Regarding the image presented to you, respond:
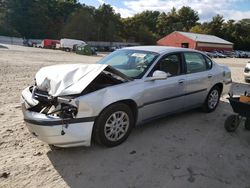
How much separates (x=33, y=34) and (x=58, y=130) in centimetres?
7377

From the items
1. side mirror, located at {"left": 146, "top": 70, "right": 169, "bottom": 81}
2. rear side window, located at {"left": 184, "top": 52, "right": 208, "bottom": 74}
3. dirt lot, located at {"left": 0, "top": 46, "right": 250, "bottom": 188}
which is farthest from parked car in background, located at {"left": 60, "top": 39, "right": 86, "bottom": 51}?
side mirror, located at {"left": 146, "top": 70, "right": 169, "bottom": 81}

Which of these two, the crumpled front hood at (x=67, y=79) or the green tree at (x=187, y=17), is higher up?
the green tree at (x=187, y=17)

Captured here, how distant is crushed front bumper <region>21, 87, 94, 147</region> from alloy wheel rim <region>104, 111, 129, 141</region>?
0.36m

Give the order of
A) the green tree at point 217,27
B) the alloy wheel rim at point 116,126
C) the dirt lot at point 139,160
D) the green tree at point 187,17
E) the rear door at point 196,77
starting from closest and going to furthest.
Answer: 1. the dirt lot at point 139,160
2. the alloy wheel rim at point 116,126
3. the rear door at point 196,77
4. the green tree at point 217,27
5. the green tree at point 187,17

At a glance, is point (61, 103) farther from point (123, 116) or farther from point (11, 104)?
point (11, 104)

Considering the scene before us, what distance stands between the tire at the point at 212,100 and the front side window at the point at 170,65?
1.31m

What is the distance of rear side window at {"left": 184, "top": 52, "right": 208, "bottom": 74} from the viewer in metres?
5.66

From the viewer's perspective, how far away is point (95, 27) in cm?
7169

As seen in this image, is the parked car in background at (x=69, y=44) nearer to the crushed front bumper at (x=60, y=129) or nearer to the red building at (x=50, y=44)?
the red building at (x=50, y=44)

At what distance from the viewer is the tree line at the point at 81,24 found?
69688 mm

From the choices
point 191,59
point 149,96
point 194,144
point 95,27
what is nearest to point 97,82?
point 149,96

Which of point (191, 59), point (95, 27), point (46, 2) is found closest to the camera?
point (191, 59)

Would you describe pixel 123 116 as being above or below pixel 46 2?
below

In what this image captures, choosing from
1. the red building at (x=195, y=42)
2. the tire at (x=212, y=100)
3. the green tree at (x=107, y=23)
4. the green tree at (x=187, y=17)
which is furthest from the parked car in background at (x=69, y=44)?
the green tree at (x=187, y=17)
